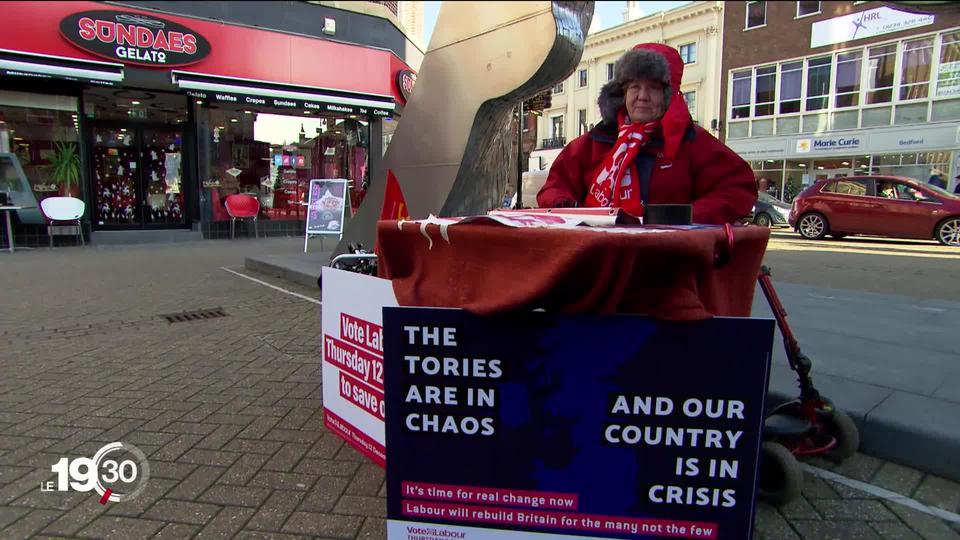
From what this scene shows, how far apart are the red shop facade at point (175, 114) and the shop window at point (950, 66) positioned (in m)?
12.1

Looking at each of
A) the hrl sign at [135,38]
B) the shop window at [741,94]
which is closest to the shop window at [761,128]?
the shop window at [741,94]

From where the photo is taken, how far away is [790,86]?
1052 inches

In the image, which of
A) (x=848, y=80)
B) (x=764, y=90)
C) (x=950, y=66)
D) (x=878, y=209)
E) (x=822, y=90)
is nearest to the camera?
(x=950, y=66)

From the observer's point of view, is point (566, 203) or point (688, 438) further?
point (566, 203)

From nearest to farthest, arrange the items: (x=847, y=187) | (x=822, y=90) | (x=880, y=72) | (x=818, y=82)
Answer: (x=847, y=187) → (x=880, y=72) → (x=822, y=90) → (x=818, y=82)

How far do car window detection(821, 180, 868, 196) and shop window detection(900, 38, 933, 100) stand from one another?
174 inches

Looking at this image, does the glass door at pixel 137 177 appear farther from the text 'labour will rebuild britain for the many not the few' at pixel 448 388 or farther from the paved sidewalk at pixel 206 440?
the text 'labour will rebuild britain for the many not the few' at pixel 448 388

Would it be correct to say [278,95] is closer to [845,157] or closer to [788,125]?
[845,157]

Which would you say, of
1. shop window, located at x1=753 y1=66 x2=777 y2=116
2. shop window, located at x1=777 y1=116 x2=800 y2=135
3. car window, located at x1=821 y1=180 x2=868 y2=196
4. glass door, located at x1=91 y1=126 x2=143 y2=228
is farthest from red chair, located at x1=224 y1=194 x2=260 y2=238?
shop window, located at x1=753 y1=66 x2=777 y2=116

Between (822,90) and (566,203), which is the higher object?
(822,90)

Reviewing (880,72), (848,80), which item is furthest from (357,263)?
(848,80)

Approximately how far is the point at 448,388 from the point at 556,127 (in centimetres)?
4671

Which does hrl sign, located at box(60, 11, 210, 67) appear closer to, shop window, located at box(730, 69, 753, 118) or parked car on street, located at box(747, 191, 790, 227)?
parked car on street, located at box(747, 191, 790, 227)

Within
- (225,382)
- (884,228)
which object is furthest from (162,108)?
(884,228)
